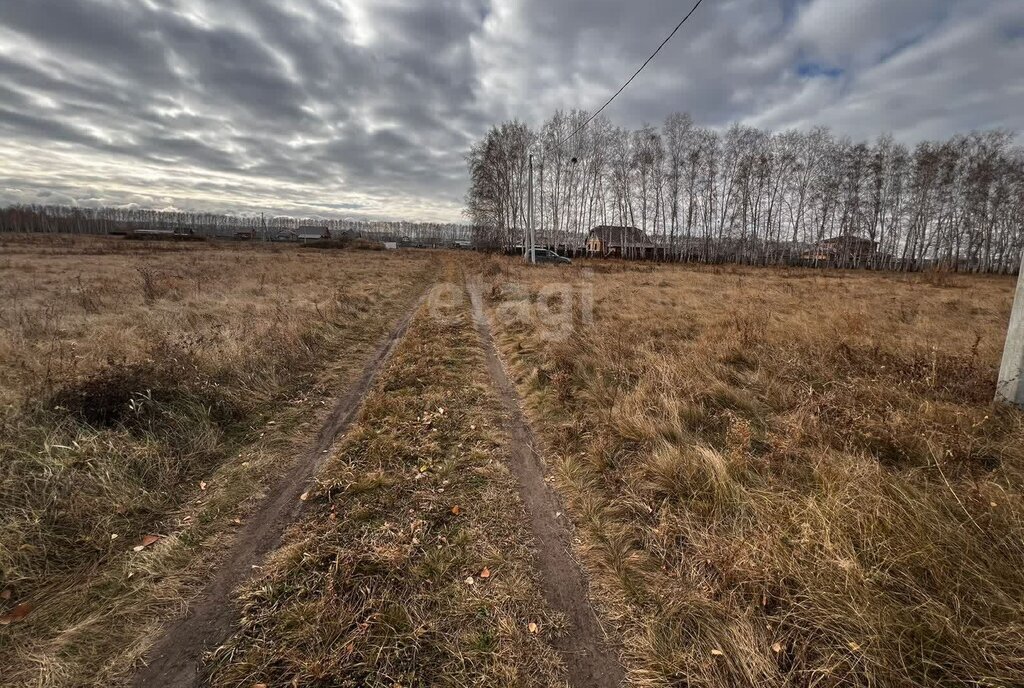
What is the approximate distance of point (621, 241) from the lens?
52688mm

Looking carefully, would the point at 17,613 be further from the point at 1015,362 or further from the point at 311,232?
the point at 311,232

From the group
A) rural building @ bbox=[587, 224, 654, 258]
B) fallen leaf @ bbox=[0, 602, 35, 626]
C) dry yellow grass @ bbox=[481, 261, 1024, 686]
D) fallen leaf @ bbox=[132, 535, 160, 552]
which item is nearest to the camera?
dry yellow grass @ bbox=[481, 261, 1024, 686]

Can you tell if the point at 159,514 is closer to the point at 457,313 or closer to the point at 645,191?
the point at 457,313

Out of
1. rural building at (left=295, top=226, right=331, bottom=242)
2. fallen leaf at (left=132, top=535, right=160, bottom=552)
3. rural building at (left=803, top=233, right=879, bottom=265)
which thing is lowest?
fallen leaf at (left=132, top=535, right=160, bottom=552)

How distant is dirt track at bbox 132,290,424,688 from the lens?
210cm

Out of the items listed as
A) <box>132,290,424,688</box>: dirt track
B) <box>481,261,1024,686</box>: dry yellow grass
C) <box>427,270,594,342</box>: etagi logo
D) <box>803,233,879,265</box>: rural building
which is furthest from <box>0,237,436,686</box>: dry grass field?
<box>803,233,879,265</box>: rural building

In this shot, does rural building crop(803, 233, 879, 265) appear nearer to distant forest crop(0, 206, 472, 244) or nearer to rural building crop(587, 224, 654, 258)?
rural building crop(587, 224, 654, 258)

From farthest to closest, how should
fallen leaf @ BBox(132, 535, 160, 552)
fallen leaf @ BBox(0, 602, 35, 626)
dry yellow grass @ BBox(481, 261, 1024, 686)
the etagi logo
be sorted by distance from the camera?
the etagi logo, fallen leaf @ BBox(132, 535, 160, 552), fallen leaf @ BBox(0, 602, 35, 626), dry yellow grass @ BBox(481, 261, 1024, 686)

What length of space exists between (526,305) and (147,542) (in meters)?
10.3

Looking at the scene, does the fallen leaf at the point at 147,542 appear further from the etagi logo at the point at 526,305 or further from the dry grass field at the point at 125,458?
the etagi logo at the point at 526,305

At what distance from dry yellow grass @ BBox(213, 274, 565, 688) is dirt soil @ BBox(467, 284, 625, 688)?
93 mm

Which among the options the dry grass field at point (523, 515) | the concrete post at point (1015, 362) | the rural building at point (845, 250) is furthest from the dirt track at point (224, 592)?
the rural building at point (845, 250)

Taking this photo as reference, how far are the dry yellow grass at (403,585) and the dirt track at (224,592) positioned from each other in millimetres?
124

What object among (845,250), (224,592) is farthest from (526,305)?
(845,250)
